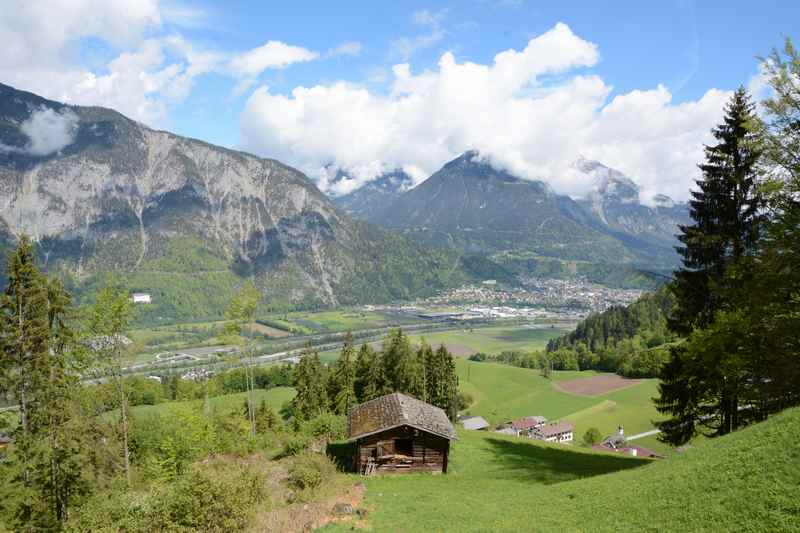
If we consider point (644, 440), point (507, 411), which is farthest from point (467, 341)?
point (644, 440)

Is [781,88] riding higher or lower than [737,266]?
higher

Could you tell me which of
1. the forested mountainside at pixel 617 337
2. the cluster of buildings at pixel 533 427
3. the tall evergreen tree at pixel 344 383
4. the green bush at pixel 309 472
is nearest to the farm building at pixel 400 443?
the green bush at pixel 309 472

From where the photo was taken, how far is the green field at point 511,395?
2977 inches

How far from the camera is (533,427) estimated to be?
6631cm

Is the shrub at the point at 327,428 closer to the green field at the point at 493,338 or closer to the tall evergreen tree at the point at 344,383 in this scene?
the tall evergreen tree at the point at 344,383

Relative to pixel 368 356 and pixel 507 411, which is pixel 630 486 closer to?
pixel 368 356

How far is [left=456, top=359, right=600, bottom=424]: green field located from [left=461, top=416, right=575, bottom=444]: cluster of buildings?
2.90 m

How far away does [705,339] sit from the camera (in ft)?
60.2

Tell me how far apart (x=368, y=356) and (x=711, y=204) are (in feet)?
142

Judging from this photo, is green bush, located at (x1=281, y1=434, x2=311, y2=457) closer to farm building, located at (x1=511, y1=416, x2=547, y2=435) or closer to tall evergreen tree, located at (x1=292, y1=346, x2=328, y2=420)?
tall evergreen tree, located at (x1=292, y1=346, x2=328, y2=420)

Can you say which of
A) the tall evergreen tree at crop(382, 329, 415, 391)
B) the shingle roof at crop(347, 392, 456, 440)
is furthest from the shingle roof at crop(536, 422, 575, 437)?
the shingle roof at crop(347, 392, 456, 440)

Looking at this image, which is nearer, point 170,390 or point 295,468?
point 295,468

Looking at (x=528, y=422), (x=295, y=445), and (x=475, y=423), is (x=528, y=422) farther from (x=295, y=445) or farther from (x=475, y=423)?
(x=295, y=445)

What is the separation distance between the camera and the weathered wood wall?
89.1 feet
